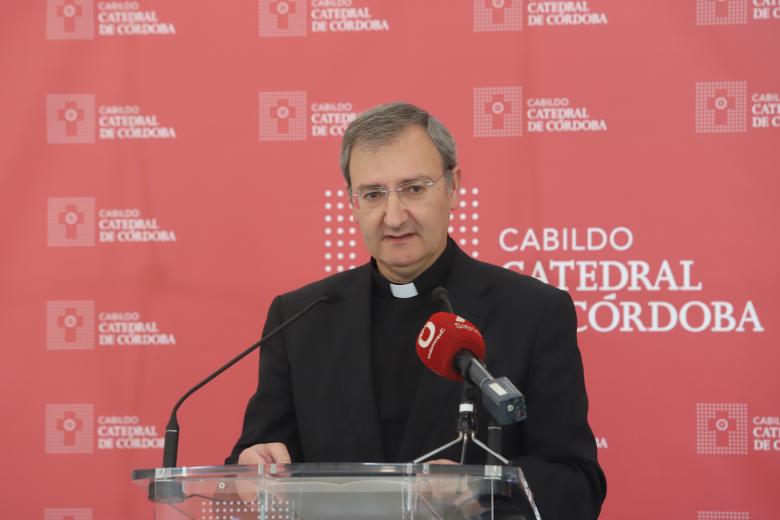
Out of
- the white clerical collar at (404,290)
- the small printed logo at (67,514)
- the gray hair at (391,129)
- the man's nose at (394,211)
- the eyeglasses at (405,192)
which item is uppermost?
the gray hair at (391,129)

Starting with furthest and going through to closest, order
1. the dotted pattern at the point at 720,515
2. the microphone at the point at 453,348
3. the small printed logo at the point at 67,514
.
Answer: the small printed logo at the point at 67,514, the dotted pattern at the point at 720,515, the microphone at the point at 453,348

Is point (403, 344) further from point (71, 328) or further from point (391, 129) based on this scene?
point (71, 328)

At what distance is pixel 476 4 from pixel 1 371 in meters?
2.23

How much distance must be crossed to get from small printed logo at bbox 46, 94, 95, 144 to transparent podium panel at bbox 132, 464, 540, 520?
7.74 ft

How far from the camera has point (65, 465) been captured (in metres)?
3.67

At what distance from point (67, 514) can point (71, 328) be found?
70 centimetres

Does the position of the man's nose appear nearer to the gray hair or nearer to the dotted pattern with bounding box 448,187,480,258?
the gray hair

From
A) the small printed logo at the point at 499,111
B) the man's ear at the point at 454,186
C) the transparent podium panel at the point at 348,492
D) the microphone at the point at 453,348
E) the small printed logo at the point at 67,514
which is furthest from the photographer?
the small printed logo at the point at 67,514

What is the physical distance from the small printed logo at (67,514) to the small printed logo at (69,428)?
22 cm

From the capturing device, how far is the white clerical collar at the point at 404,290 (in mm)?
2588

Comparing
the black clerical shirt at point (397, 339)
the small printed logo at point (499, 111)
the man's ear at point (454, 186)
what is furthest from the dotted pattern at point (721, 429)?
the man's ear at point (454, 186)

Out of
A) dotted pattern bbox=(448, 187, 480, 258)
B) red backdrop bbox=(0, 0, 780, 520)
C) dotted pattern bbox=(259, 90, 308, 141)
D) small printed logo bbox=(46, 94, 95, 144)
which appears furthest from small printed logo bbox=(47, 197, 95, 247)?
dotted pattern bbox=(448, 187, 480, 258)

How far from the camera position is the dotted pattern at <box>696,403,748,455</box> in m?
3.38

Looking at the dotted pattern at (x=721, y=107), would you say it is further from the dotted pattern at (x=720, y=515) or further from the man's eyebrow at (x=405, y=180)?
the man's eyebrow at (x=405, y=180)
